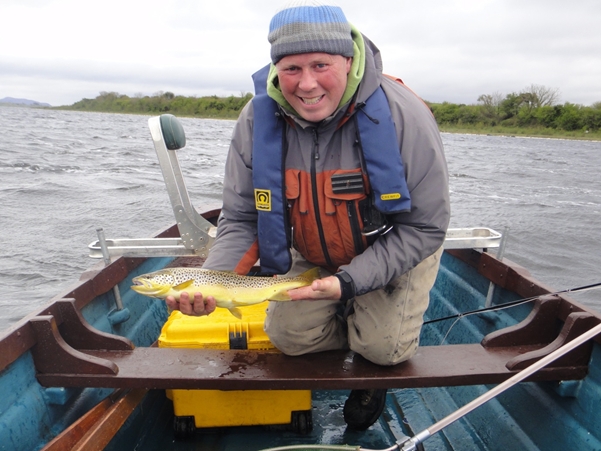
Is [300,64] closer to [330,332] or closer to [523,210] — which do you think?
[330,332]

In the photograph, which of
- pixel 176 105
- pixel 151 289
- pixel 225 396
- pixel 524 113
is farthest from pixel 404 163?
pixel 176 105

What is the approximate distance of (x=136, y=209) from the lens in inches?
→ 606

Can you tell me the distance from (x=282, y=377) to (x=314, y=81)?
Result: 5.47ft

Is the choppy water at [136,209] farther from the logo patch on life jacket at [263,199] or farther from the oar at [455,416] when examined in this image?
the oar at [455,416]

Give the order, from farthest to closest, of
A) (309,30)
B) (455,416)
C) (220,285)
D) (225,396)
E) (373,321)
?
(225,396), (373,321), (220,285), (309,30), (455,416)

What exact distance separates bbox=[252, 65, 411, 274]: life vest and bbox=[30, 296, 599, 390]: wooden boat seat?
636 millimetres

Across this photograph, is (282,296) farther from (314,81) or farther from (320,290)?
(314,81)

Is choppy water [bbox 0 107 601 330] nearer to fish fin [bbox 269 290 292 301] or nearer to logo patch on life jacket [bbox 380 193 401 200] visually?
fish fin [bbox 269 290 292 301]

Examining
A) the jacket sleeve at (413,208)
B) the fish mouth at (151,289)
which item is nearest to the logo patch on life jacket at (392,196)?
the jacket sleeve at (413,208)

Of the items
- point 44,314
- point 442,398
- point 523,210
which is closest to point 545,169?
point 523,210

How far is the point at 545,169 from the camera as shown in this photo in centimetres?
3095

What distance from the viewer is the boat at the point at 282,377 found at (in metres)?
2.86

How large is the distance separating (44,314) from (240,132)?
1619mm

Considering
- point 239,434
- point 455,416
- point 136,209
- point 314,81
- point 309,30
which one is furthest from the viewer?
point 136,209
